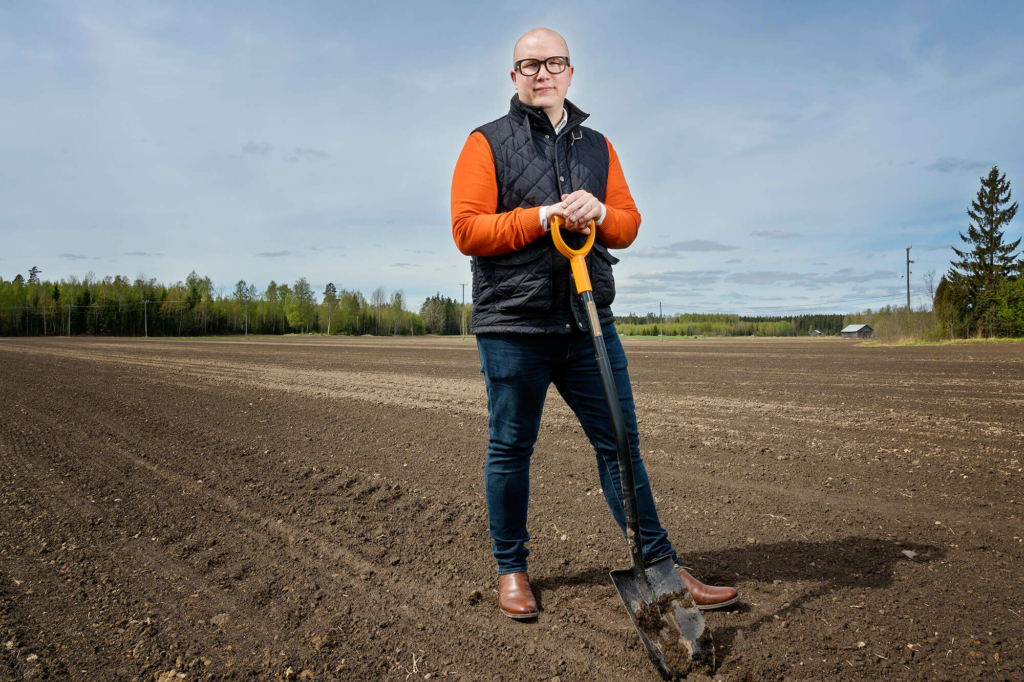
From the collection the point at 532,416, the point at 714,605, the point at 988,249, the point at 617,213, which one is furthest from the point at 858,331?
the point at 532,416

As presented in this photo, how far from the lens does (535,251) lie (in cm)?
Result: 205

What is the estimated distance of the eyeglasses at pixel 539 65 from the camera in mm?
2082

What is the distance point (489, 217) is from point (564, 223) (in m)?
0.27

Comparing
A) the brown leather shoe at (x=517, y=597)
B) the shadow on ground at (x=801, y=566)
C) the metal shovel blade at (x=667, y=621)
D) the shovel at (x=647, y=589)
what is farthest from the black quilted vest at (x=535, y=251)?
the shadow on ground at (x=801, y=566)

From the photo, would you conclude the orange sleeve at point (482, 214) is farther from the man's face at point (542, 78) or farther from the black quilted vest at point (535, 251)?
the man's face at point (542, 78)

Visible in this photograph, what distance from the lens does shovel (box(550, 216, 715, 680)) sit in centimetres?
185

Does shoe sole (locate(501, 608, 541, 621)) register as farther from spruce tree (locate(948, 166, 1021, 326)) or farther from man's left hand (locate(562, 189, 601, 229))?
spruce tree (locate(948, 166, 1021, 326))

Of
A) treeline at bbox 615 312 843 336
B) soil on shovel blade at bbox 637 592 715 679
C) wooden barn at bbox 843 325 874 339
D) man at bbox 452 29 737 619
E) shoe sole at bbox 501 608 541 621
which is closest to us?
soil on shovel blade at bbox 637 592 715 679

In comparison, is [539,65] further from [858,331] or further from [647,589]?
[858,331]

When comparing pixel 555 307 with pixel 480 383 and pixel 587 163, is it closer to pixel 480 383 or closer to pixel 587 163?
pixel 587 163

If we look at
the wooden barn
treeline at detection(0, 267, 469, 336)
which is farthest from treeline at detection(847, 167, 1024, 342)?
treeline at detection(0, 267, 469, 336)

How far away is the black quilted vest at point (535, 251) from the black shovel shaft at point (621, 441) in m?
0.12

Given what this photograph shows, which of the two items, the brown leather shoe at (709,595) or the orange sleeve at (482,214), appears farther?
the brown leather shoe at (709,595)

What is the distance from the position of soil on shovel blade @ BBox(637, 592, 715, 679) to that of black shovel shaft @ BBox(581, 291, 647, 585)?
0.10m
